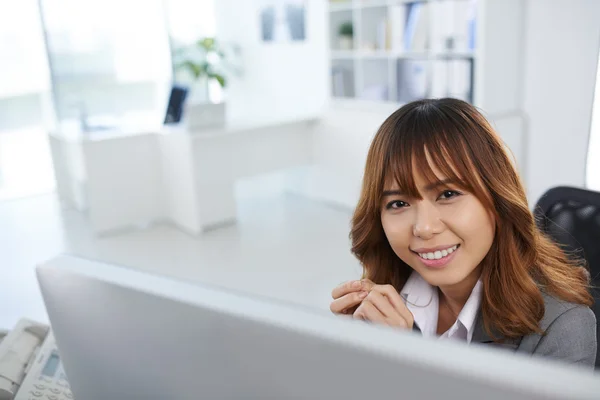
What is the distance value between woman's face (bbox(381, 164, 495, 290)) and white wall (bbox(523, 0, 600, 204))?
112 inches

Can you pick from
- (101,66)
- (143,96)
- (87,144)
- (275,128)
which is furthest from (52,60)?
(275,128)

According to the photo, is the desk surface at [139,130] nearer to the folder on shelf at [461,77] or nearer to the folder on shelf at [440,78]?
the folder on shelf at [440,78]

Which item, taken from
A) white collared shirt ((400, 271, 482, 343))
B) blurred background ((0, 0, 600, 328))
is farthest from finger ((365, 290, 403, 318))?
blurred background ((0, 0, 600, 328))

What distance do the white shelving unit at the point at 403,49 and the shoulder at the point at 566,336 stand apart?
2908 mm

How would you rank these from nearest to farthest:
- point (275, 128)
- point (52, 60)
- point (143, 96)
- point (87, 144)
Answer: point (87, 144), point (275, 128), point (52, 60), point (143, 96)

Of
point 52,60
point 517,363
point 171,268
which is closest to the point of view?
point 517,363

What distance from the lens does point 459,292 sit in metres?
1.08

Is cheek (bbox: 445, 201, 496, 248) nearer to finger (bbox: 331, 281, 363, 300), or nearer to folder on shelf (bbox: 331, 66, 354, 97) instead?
finger (bbox: 331, 281, 363, 300)

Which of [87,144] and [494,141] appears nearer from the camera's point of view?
[494,141]

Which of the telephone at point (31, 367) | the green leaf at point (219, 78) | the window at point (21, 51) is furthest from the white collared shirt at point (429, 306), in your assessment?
the window at point (21, 51)

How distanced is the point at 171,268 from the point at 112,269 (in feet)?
10.8

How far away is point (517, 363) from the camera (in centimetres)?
29

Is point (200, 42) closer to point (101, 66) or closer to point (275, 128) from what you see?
point (101, 66)

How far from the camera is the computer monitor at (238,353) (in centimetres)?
29
